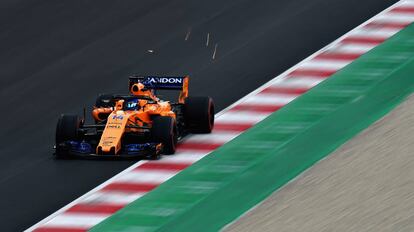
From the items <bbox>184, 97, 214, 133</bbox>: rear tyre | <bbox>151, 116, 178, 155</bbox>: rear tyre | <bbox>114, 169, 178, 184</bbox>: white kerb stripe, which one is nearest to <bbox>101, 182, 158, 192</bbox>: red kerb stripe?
<bbox>114, 169, 178, 184</bbox>: white kerb stripe

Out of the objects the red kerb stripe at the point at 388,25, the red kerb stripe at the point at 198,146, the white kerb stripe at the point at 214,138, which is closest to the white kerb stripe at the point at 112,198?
the red kerb stripe at the point at 198,146

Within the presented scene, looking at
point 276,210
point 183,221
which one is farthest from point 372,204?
point 183,221

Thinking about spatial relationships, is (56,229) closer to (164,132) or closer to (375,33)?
(164,132)

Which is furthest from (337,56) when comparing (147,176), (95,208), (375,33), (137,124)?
(95,208)

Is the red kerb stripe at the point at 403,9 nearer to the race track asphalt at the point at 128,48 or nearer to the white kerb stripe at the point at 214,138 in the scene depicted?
the race track asphalt at the point at 128,48

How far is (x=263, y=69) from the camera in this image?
2452cm

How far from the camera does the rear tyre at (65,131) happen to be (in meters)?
20.6

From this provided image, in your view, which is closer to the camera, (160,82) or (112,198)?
(112,198)

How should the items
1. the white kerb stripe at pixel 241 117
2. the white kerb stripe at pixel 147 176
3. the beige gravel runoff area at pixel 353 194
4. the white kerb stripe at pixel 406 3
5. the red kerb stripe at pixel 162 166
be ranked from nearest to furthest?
the beige gravel runoff area at pixel 353 194 → the white kerb stripe at pixel 147 176 → the red kerb stripe at pixel 162 166 → the white kerb stripe at pixel 241 117 → the white kerb stripe at pixel 406 3

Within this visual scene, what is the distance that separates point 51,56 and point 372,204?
424 inches

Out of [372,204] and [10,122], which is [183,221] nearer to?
[372,204]

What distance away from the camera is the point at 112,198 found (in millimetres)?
18797

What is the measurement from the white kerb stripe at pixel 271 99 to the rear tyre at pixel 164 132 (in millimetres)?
2683

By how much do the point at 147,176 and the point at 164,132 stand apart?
898mm
